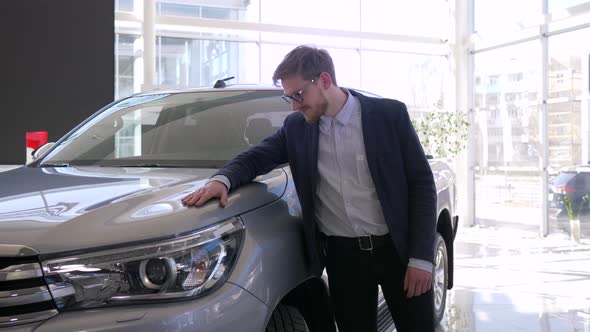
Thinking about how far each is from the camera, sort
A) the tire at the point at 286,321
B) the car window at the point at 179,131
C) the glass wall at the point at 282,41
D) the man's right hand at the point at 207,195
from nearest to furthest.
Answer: the man's right hand at the point at 207,195, the tire at the point at 286,321, the car window at the point at 179,131, the glass wall at the point at 282,41

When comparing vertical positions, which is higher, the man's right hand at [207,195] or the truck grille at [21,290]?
the man's right hand at [207,195]

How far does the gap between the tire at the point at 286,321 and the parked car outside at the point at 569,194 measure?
822 centimetres

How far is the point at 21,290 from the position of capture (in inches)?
50.1

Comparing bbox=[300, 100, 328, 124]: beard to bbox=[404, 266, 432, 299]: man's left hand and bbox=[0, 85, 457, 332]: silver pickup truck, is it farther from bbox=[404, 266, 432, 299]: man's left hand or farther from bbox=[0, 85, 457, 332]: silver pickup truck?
bbox=[404, 266, 432, 299]: man's left hand

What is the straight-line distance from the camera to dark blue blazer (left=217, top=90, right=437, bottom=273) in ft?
5.93

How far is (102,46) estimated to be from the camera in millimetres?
6367

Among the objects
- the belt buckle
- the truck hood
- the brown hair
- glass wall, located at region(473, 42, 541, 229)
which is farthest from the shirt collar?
glass wall, located at region(473, 42, 541, 229)

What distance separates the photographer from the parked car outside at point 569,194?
877cm

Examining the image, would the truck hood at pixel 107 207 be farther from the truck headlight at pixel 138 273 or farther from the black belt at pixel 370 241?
the black belt at pixel 370 241

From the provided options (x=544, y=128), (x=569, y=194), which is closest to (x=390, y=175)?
(x=569, y=194)

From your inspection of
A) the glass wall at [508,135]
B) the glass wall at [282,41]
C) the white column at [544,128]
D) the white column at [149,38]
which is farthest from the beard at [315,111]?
the glass wall at [508,135]

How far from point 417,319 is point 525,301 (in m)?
3.21

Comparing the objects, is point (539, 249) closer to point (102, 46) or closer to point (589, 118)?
point (589, 118)

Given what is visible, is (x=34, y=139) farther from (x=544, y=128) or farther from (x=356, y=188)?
(x=544, y=128)
